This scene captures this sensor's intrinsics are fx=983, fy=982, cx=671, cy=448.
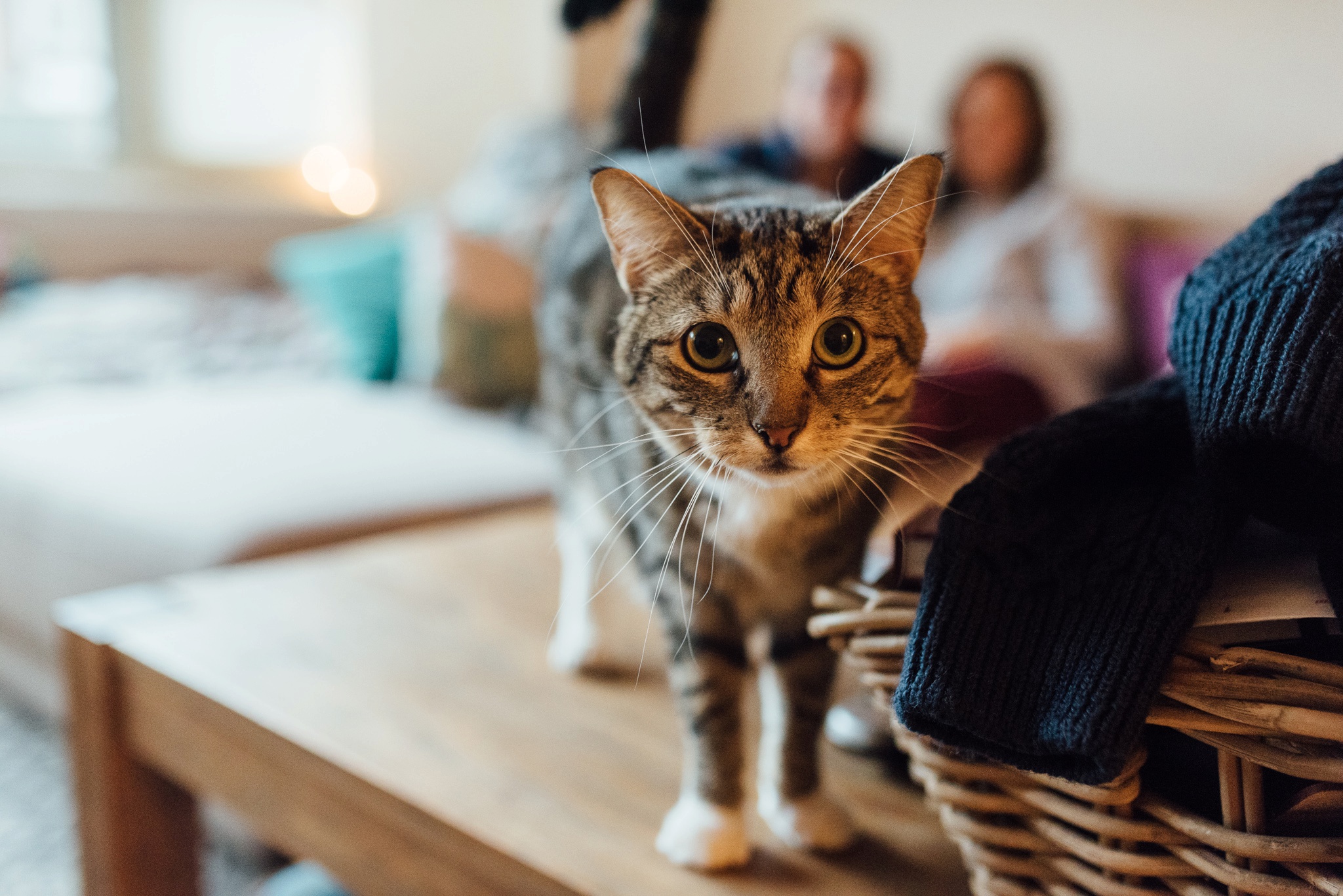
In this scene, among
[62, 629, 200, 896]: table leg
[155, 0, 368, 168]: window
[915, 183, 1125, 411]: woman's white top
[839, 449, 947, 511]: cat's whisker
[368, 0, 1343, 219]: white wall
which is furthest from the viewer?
[155, 0, 368, 168]: window

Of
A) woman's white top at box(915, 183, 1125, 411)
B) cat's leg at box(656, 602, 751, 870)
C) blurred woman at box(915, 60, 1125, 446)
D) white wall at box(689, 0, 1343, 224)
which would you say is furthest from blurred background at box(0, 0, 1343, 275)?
cat's leg at box(656, 602, 751, 870)

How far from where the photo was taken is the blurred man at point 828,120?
6.53ft

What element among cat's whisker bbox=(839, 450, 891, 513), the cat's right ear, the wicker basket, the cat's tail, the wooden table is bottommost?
the wooden table

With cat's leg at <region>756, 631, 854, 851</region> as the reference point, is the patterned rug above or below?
below

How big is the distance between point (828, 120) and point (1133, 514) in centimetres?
168

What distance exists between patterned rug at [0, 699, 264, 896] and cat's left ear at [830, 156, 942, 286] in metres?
1.14

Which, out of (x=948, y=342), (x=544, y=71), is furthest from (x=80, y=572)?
(x=544, y=71)

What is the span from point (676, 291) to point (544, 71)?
8.85 feet

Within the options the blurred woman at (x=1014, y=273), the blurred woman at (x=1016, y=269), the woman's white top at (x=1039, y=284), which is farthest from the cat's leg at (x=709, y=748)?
the woman's white top at (x=1039, y=284)

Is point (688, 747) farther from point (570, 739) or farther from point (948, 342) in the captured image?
point (948, 342)

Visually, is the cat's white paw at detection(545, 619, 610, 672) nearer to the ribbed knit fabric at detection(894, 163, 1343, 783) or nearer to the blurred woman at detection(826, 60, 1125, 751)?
the ribbed knit fabric at detection(894, 163, 1343, 783)

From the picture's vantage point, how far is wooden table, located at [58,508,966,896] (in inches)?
25.5

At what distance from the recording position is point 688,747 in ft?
2.25

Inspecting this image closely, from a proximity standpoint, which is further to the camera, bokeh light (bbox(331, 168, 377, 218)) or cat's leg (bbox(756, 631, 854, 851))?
bokeh light (bbox(331, 168, 377, 218))
